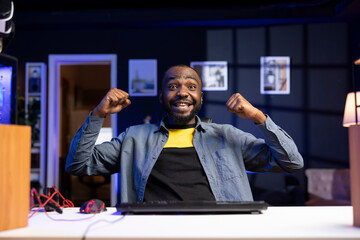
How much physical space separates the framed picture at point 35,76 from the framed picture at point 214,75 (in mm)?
2195

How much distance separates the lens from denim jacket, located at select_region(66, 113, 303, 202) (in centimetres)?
162

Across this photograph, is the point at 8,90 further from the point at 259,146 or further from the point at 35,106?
the point at 35,106

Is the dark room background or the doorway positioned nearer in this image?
the dark room background

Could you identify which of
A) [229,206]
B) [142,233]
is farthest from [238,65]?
[142,233]

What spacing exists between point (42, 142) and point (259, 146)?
387cm

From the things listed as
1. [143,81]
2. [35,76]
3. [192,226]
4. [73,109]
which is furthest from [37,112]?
[192,226]

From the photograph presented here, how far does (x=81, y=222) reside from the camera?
100cm

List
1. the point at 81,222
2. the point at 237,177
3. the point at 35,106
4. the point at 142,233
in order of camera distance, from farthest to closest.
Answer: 1. the point at 35,106
2. the point at 237,177
3. the point at 81,222
4. the point at 142,233

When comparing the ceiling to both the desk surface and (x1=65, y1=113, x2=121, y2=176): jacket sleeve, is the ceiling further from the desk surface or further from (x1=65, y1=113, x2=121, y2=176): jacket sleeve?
the desk surface

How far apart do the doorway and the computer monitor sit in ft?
4.84

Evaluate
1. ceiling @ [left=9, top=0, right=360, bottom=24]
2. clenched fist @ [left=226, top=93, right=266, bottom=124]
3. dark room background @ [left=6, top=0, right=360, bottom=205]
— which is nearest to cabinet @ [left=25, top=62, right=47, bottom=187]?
dark room background @ [left=6, top=0, right=360, bottom=205]

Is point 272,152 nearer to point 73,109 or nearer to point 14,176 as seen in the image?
point 14,176

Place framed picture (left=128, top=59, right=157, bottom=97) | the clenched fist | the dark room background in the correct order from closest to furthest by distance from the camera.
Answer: the clenched fist < the dark room background < framed picture (left=128, top=59, right=157, bottom=97)

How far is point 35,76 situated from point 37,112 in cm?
54
